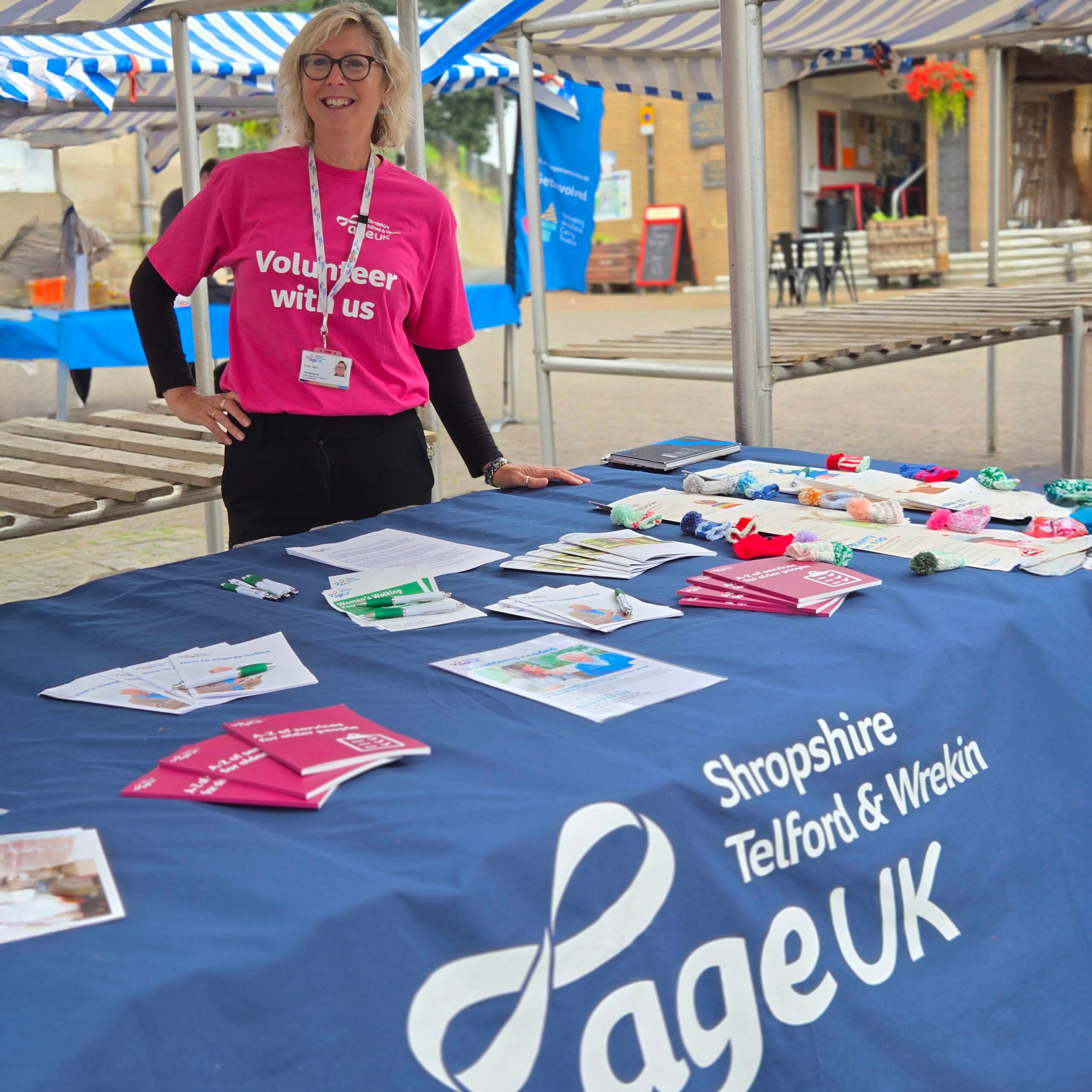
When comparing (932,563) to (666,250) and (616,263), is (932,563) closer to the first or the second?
(666,250)

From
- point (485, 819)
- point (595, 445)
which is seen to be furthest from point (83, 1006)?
point (595, 445)

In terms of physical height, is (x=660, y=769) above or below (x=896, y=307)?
below

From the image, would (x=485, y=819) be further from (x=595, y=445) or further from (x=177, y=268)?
(x=595, y=445)

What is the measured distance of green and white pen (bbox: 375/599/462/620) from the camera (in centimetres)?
194

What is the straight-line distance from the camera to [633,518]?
2.47 metres

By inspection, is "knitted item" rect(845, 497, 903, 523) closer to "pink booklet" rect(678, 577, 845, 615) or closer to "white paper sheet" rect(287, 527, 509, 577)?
"pink booklet" rect(678, 577, 845, 615)

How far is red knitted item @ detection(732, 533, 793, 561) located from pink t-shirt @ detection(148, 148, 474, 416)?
898 millimetres

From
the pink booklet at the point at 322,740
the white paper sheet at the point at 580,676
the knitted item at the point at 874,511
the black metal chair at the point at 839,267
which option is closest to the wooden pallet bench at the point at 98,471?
the knitted item at the point at 874,511

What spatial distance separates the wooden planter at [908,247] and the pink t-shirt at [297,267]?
53.4ft

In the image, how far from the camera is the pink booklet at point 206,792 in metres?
1.30

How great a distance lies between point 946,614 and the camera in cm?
186

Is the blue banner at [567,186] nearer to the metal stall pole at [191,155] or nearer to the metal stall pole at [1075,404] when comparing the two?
the metal stall pole at [1075,404]

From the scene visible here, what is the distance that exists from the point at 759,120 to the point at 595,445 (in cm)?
457

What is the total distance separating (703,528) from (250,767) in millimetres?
1184
